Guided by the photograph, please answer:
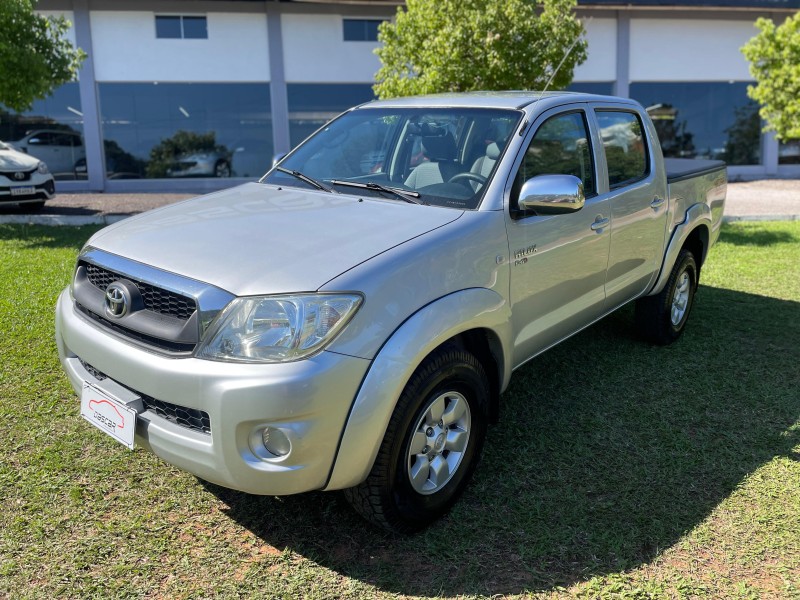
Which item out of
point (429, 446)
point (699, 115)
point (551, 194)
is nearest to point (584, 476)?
point (429, 446)

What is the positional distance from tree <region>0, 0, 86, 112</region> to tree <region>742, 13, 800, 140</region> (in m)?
11.4

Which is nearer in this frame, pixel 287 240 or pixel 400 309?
pixel 400 309

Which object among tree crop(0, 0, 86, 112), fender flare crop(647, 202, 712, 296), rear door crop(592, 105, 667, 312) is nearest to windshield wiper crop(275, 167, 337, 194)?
rear door crop(592, 105, 667, 312)

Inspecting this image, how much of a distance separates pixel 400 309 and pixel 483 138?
134cm

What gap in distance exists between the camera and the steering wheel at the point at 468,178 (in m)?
3.32

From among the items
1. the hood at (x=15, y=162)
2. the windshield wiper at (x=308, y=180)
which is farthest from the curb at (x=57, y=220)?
the windshield wiper at (x=308, y=180)

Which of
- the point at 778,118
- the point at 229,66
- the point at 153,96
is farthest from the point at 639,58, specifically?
the point at 153,96

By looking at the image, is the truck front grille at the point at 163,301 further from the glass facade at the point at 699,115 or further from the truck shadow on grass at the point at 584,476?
the glass facade at the point at 699,115

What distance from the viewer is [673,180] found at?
4.91 meters

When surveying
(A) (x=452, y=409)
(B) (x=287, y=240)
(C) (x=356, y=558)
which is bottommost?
(C) (x=356, y=558)

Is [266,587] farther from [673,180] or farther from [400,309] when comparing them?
[673,180]

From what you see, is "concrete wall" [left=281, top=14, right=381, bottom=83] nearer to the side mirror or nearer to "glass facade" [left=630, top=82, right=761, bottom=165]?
"glass facade" [left=630, top=82, right=761, bottom=165]

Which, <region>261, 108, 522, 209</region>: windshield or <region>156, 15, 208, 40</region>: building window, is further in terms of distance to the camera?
<region>156, 15, 208, 40</region>: building window

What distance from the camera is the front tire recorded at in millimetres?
2658
